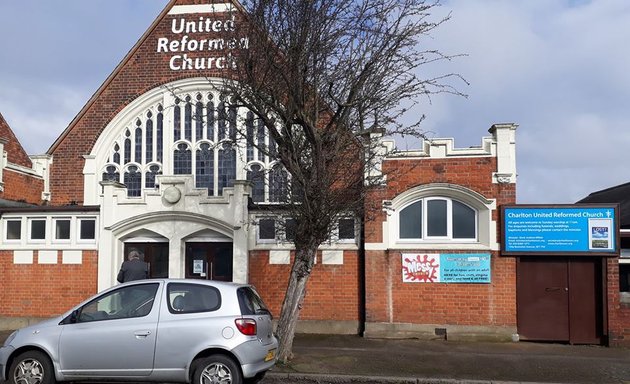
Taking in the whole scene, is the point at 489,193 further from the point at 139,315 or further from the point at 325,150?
the point at 139,315

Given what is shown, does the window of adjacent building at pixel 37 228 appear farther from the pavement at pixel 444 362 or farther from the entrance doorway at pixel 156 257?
the pavement at pixel 444 362

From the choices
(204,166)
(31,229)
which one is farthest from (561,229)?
(31,229)

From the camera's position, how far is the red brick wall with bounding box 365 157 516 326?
13.3m

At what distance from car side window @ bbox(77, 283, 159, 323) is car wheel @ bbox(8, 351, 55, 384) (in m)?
0.69

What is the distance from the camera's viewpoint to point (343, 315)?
13.9 metres

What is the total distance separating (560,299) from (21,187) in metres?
13.9

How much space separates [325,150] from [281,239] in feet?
12.2

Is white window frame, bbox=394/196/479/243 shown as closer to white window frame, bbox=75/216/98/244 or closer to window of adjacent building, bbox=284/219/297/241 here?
window of adjacent building, bbox=284/219/297/241

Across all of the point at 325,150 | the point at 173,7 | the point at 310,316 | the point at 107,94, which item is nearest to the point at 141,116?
the point at 107,94

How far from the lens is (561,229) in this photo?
1325 centimetres

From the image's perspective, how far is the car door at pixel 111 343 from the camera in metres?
8.11

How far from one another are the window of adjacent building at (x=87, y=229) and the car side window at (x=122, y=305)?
6.74 meters

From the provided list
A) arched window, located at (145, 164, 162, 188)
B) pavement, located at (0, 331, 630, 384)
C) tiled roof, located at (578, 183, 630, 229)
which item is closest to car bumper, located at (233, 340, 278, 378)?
pavement, located at (0, 331, 630, 384)

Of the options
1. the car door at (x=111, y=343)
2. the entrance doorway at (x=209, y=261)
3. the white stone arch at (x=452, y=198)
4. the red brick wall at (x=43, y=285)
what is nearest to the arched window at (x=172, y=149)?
the entrance doorway at (x=209, y=261)
